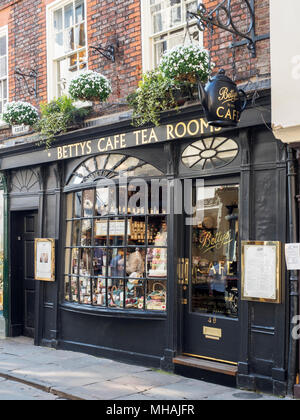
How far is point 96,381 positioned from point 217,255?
2.28 metres

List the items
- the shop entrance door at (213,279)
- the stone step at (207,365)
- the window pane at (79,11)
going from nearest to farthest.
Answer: the stone step at (207,365), the shop entrance door at (213,279), the window pane at (79,11)

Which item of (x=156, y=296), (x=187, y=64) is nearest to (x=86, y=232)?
(x=156, y=296)

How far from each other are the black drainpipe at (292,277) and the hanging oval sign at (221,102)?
30.9 inches

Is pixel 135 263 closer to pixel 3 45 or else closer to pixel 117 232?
pixel 117 232

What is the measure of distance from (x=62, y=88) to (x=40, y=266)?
327 centimetres

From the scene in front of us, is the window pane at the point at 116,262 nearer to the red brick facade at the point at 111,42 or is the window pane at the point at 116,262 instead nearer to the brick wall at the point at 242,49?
the red brick facade at the point at 111,42

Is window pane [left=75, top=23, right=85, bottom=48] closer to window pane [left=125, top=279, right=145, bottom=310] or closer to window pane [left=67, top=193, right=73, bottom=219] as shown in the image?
window pane [left=67, top=193, right=73, bottom=219]

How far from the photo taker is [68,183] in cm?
943

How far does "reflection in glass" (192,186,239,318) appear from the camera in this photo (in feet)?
23.7

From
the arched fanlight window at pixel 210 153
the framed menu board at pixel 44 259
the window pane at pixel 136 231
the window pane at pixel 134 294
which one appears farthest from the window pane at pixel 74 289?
the arched fanlight window at pixel 210 153

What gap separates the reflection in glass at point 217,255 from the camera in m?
7.22

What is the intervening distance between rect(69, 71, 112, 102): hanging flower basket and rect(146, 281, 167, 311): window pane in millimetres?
3015

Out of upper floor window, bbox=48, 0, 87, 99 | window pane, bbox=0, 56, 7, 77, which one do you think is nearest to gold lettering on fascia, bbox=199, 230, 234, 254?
upper floor window, bbox=48, 0, 87, 99
